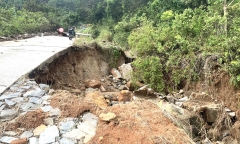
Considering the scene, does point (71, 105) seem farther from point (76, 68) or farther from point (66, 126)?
point (76, 68)

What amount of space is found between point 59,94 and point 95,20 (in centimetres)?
2636

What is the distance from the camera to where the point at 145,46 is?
381 inches

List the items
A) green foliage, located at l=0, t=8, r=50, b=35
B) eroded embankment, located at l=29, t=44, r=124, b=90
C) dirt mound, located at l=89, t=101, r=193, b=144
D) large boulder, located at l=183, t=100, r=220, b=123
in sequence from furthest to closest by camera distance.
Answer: green foliage, located at l=0, t=8, r=50, b=35, eroded embankment, located at l=29, t=44, r=124, b=90, large boulder, located at l=183, t=100, r=220, b=123, dirt mound, located at l=89, t=101, r=193, b=144

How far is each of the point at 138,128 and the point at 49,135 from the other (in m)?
1.51

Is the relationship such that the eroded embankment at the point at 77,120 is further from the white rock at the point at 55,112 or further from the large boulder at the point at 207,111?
the large boulder at the point at 207,111

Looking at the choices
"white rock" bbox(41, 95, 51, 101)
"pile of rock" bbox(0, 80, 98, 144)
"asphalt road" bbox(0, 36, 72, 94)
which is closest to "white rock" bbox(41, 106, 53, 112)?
"pile of rock" bbox(0, 80, 98, 144)

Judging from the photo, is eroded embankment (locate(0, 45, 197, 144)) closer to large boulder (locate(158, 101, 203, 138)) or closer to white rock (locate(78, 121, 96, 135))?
white rock (locate(78, 121, 96, 135))

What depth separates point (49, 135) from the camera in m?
3.96

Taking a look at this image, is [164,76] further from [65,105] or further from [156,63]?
[65,105]

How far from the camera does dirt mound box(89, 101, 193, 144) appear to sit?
3.70 m

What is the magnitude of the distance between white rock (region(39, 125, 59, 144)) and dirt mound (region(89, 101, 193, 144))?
68 centimetres

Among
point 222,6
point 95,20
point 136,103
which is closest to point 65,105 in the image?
point 136,103

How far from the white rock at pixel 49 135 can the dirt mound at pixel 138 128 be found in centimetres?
68

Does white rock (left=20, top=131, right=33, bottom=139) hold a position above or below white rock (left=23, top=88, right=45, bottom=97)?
below
